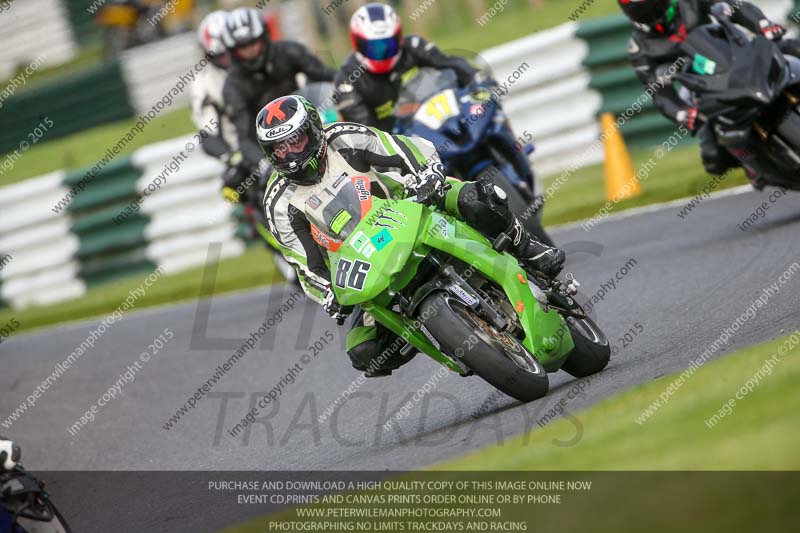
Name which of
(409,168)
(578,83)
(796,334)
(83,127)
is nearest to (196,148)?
(578,83)

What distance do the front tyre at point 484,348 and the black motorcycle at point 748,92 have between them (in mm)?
3387

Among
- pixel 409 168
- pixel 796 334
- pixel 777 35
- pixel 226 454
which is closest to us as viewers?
pixel 796 334

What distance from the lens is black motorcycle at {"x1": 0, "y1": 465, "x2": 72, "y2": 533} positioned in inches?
215

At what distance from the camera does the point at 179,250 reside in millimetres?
16469

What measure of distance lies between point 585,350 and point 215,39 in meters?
6.61

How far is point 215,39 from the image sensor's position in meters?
12.5

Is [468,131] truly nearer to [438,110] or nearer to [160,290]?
[438,110]

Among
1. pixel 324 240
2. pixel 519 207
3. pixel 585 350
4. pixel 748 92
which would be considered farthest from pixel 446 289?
pixel 748 92

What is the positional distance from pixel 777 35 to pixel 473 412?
3933 millimetres

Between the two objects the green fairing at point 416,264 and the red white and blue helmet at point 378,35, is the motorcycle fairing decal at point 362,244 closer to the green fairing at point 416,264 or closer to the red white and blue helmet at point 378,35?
the green fairing at point 416,264

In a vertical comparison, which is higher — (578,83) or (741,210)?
(741,210)

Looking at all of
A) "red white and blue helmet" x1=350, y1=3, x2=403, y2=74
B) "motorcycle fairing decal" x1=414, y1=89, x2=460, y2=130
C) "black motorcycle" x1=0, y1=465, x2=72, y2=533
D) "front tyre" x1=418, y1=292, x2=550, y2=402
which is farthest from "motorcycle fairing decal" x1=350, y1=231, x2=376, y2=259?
"red white and blue helmet" x1=350, y1=3, x2=403, y2=74

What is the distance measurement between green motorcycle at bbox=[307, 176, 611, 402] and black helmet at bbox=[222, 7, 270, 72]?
563 centimetres

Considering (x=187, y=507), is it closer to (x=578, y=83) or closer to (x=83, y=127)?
(x=578, y=83)
